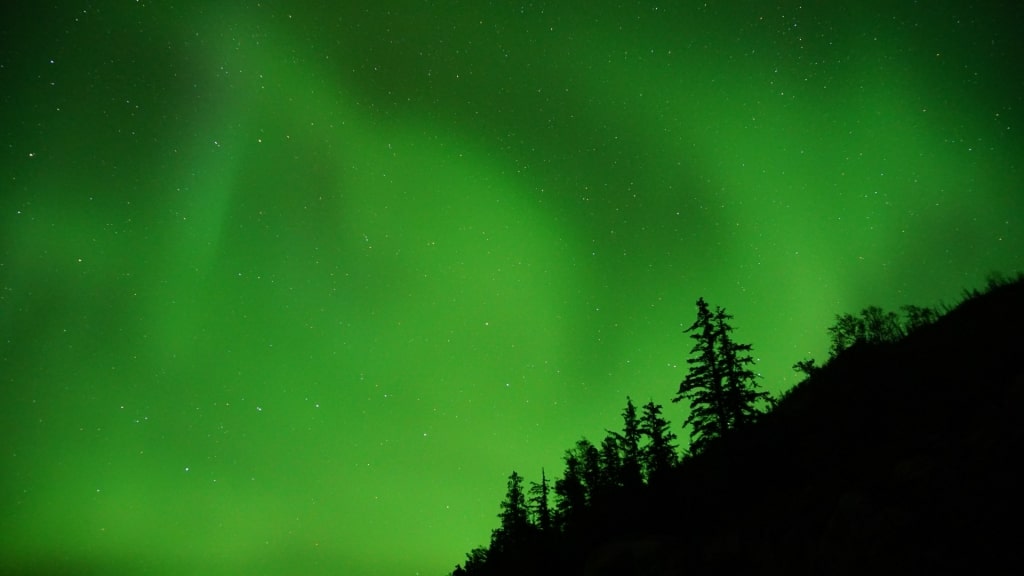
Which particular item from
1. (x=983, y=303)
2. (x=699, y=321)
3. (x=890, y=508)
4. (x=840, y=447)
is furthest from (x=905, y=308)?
(x=890, y=508)

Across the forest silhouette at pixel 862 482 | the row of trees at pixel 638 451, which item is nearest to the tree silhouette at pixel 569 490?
the row of trees at pixel 638 451

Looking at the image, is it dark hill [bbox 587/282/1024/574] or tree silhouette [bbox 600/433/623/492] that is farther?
tree silhouette [bbox 600/433/623/492]

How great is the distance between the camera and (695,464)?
63.7ft

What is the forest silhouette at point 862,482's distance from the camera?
8688mm

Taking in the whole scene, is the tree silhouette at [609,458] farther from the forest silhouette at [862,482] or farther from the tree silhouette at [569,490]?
the forest silhouette at [862,482]

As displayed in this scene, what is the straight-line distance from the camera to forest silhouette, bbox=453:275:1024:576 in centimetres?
869

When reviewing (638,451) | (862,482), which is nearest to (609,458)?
(638,451)

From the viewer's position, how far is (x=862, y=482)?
1091 centimetres

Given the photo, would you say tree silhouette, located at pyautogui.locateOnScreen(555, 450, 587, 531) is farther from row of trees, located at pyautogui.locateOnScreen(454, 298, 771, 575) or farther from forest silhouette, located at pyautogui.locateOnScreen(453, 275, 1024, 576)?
forest silhouette, located at pyautogui.locateOnScreen(453, 275, 1024, 576)

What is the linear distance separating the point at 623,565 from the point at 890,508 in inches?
292

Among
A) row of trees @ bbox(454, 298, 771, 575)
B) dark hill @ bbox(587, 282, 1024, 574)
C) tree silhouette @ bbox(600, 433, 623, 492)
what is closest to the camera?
dark hill @ bbox(587, 282, 1024, 574)

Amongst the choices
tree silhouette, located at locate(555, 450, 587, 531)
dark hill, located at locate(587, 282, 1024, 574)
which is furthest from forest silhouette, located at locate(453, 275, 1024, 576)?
tree silhouette, located at locate(555, 450, 587, 531)

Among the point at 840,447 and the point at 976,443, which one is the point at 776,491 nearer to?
the point at 840,447

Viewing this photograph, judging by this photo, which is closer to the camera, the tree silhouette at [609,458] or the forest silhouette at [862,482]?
the forest silhouette at [862,482]
